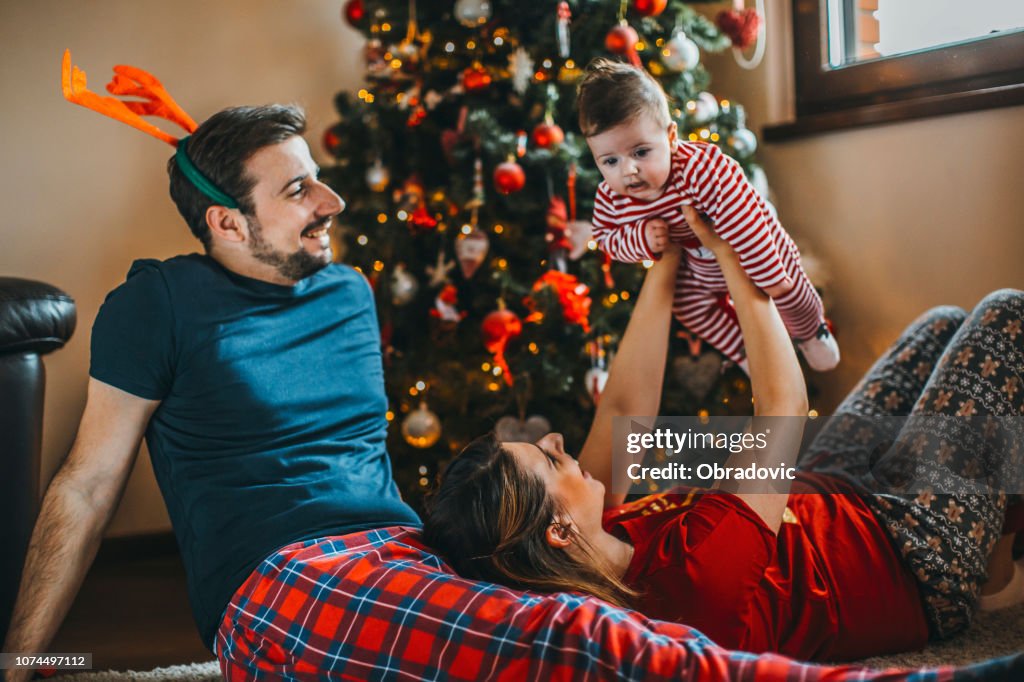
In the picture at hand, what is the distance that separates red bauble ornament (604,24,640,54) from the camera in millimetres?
2236

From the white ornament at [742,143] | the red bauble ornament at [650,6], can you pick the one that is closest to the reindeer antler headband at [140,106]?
the red bauble ornament at [650,6]

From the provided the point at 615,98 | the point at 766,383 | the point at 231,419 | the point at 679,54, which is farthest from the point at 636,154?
the point at 679,54

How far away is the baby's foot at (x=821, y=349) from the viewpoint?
5.57 feet

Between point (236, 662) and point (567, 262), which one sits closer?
point (236, 662)

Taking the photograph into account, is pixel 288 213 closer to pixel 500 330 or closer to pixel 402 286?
pixel 500 330

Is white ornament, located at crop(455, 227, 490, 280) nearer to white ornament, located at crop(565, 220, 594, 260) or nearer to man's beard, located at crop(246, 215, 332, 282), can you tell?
white ornament, located at crop(565, 220, 594, 260)

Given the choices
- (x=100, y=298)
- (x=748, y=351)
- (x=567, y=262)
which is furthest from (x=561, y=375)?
(x=100, y=298)

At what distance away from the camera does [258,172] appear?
1.65 meters

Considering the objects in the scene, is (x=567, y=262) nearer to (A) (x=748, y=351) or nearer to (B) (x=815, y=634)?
(A) (x=748, y=351)

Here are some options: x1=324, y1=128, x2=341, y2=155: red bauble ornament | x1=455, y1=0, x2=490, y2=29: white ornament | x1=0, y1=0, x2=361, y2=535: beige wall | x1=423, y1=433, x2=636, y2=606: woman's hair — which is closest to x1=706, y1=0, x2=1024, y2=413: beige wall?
x1=455, y1=0, x2=490, y2=29: white ornament

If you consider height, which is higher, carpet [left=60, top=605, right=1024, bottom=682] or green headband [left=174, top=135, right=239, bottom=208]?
green headband [left=174, top=135, right=239, bottom=208]

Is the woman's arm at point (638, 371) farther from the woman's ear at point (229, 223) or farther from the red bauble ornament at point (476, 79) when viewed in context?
the red bauble ornament at point (476, 79)

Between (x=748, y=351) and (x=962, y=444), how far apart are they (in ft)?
1.52

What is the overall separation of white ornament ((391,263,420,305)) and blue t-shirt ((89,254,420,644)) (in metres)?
0.93
